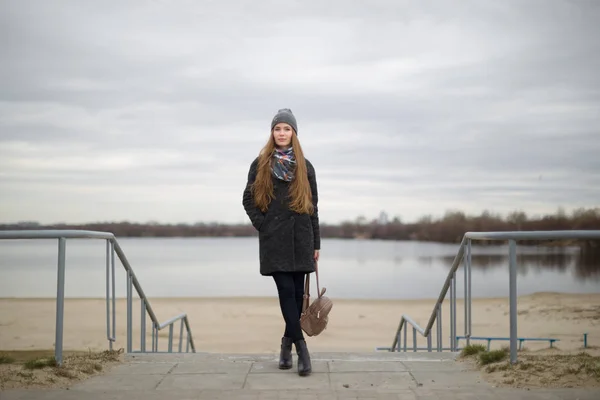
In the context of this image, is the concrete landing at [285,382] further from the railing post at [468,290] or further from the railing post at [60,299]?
the railing post at [468,290]

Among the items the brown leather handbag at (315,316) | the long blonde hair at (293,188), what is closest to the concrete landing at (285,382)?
the brown leather handbag at (315,316)

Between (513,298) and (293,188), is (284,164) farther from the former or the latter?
(513,298)

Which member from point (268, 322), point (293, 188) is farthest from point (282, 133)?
point (268, 322)

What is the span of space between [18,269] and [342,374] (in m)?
2.27

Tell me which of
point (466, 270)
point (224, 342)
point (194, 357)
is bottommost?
Answer: point (224, 342)

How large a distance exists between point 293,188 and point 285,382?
1.22m

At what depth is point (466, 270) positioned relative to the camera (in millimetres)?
5320

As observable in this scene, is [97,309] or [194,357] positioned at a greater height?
[97,309]

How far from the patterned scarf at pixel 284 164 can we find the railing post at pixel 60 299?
142cm

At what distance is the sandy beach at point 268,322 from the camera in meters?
4.80

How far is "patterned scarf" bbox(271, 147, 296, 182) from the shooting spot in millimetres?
4445

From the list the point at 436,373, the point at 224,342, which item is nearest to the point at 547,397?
the point at 436,373

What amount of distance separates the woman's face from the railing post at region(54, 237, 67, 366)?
151 centimetres

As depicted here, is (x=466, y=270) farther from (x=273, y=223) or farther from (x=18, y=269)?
(x=18, y=269)
